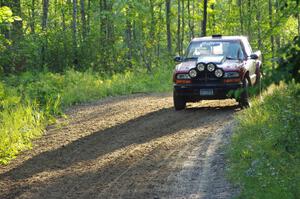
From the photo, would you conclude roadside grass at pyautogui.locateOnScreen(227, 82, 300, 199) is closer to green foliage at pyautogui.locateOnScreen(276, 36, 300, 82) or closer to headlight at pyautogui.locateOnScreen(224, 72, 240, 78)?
green foliage at pyautogui.locateOnScreen(276, 36, 300, 82)

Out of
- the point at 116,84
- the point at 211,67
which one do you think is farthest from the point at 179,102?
the point at 116,84

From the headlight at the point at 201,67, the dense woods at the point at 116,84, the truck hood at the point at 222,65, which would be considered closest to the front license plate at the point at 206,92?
the headlight at the point at 201,67

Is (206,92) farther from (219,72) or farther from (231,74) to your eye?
(231,74)

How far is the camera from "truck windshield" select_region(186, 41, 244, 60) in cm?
1403

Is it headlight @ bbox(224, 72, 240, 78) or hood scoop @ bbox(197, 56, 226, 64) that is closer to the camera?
headlight @ bbox(224, 72, 240, 78)

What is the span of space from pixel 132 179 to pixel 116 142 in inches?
103

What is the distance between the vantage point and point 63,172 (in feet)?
26.8

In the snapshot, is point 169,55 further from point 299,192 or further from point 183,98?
point 299,192

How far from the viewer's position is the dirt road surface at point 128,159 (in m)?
7.10

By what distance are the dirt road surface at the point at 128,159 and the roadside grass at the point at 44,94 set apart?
37 centimetres

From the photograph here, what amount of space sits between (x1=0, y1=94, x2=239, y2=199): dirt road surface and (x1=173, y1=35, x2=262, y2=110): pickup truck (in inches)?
19.1

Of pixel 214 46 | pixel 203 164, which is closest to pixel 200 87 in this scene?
pixel 214 46

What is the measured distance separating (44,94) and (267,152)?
8.56 m

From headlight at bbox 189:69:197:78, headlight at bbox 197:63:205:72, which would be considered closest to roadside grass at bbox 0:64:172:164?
headlight at bbox 189:69:197:78
